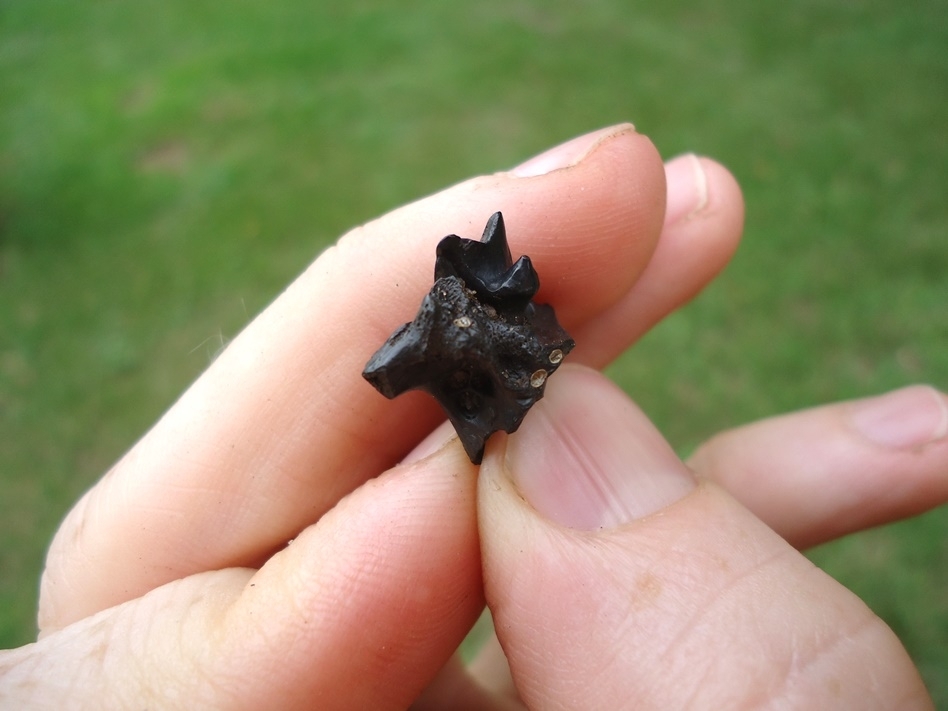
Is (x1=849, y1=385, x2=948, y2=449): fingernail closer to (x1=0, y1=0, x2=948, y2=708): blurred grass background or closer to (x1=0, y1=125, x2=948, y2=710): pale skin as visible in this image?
(x1=0, y1=125, x2=948, y2=710): pale skin

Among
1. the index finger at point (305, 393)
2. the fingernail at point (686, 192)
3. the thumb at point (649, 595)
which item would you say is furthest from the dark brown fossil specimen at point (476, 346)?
the fingernail at point (686, 192)

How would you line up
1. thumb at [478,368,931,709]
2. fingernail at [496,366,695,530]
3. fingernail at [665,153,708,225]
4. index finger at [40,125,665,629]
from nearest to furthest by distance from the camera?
1. thumb at [478,368,931,709]
2. fingernail at [496,366,695,530]
3. index finger at [40,125,665,629]
4. fingernail at [665,153,708,225]

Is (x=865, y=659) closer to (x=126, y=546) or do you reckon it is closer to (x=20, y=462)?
(x=126, y=546)

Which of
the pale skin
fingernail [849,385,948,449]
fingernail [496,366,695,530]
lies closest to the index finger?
the pale skin

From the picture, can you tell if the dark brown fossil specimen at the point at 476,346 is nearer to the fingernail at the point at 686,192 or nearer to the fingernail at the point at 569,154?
the fingernail at the point at 569,154

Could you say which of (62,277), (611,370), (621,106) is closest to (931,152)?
(621,106)

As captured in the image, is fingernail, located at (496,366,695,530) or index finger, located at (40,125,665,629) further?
index finger, located at (40,125,665,629)
